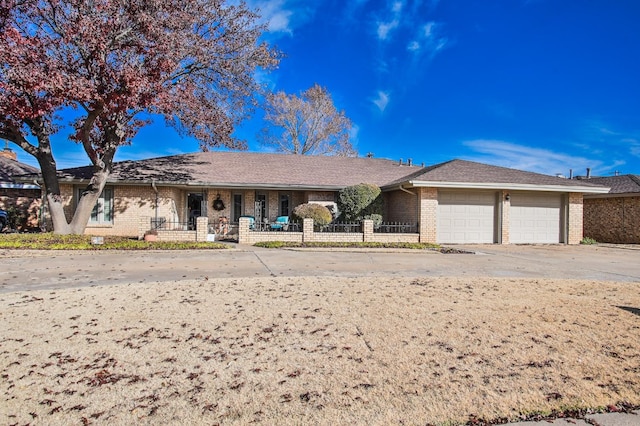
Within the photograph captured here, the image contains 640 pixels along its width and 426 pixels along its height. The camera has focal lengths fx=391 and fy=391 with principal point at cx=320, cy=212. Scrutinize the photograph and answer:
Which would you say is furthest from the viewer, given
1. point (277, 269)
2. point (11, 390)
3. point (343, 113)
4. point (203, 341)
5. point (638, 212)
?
point (343, 113)

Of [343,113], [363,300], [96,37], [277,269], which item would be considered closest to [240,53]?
[96,37]

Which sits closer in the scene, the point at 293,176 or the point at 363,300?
the point at 363,300

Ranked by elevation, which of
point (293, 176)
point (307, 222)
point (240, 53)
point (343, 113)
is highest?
point (343, 113)

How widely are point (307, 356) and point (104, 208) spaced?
16426 mm

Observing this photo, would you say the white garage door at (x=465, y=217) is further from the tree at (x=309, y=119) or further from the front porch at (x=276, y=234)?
the tree at (x=309, y=119)

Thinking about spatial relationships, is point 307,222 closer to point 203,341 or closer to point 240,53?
point 240,53

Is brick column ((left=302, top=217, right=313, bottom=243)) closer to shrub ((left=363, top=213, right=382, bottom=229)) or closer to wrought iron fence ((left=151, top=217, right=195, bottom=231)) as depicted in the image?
shrub ((left=363, top=213, right=382, bottom=229))

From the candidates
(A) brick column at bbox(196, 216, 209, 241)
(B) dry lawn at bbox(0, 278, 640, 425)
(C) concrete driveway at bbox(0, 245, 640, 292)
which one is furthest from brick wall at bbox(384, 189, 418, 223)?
(B) dry lawn at bbox(0, 278, 640, 425)

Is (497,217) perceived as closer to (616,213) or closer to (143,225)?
(616,213)

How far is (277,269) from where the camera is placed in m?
8.62

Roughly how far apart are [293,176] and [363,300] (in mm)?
→ 13655

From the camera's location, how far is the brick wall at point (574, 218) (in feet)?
56.7

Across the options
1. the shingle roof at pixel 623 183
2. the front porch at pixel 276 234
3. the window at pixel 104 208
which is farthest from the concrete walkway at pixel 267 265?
the shingle roof at pixel 623 183

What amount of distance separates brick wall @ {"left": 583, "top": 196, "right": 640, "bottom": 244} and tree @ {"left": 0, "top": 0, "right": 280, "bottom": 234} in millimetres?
17763
